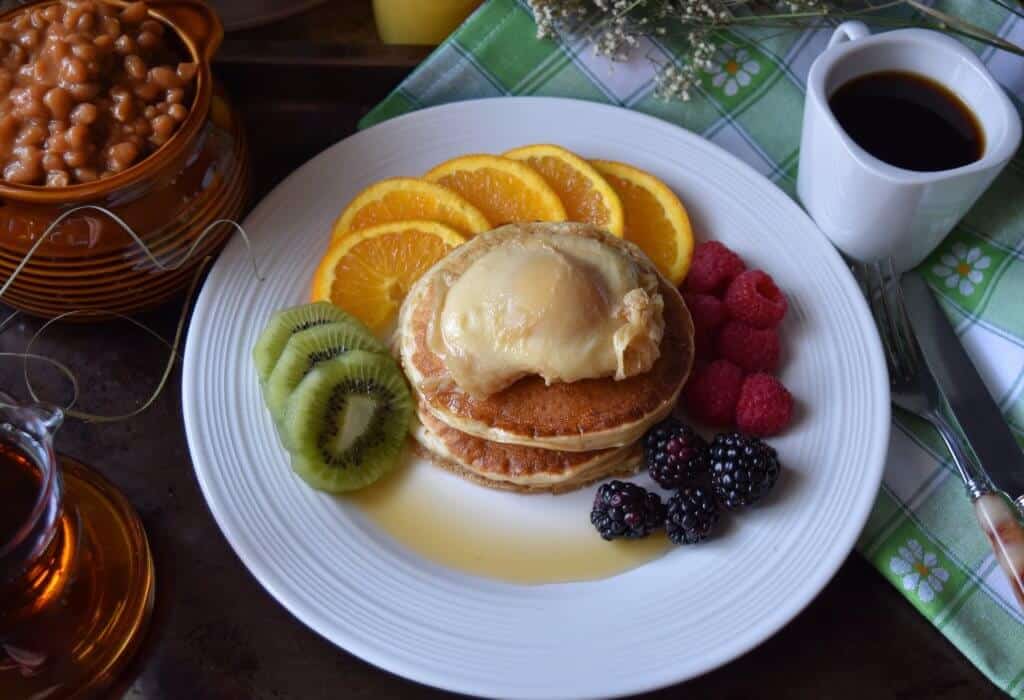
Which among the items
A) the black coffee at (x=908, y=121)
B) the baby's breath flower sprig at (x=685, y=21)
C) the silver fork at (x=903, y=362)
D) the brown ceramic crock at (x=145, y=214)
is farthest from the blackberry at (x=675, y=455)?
the brown ceramic crock at (x=145, y=214)

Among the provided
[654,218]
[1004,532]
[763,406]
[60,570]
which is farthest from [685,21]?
[60,570]

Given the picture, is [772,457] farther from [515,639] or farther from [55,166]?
[55,166]

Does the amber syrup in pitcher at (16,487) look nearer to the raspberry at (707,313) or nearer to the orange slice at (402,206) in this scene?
the orange slice at (402,206)

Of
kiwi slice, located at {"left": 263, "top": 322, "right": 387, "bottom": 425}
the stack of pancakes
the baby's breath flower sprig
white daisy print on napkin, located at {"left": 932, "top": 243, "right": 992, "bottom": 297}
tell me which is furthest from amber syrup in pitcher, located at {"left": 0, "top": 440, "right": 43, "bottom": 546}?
white daisy print on napkin, located at {"left": 932, "top": 243, "right": 992, "bottom": 297}

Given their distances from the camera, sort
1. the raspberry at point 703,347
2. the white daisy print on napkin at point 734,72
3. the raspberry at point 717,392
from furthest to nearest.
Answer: the white daisy print on napkin at point 734,72
the raspberry at point 703,347
the raspberry at point 717,392

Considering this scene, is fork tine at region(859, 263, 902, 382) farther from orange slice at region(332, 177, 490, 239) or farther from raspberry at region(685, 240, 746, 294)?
orange slice at region(332, 177, 490, 239)

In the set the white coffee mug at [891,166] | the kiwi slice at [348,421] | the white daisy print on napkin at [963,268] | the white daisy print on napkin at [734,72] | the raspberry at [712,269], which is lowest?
the kiwi slice at [348,421]

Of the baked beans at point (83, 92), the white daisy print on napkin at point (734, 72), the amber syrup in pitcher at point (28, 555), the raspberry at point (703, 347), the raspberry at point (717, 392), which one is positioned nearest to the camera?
the amber syrup in pitcher at point (28, 555)
